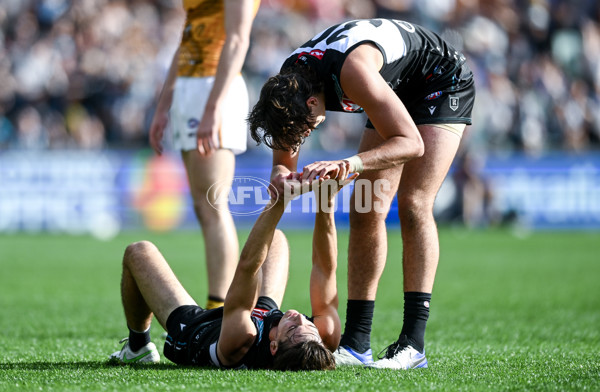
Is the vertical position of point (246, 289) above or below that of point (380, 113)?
below

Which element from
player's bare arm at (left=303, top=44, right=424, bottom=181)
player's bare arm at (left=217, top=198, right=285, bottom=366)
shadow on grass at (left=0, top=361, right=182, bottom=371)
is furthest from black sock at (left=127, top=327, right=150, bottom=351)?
player's bare arm at (left=303, top=44, right=424, bottom=181)

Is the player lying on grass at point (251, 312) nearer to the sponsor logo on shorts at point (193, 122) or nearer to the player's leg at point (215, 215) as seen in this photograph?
the player's leg at point (215, 215)

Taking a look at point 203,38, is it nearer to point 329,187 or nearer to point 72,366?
point 329,187

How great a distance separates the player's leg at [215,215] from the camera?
496 cm

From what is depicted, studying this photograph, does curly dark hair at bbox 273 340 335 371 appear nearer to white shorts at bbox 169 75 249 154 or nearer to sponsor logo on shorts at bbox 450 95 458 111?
sponsor logo on shorts at bbox 450 95 458 111

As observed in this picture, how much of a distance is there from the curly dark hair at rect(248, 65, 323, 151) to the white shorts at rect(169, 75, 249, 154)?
1387mm

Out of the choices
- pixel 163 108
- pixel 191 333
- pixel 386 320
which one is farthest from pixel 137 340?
pixel 386 320

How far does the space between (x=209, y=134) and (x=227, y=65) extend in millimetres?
430

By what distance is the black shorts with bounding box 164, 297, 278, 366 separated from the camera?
12.5 ft

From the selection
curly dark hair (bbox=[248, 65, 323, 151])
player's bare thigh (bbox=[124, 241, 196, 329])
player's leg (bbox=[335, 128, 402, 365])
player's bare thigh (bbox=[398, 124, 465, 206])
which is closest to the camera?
curly dark hair (bbox=[248, 65, 323, 151])

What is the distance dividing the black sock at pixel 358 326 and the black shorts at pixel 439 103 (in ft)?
3.07

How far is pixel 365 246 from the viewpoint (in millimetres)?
4328

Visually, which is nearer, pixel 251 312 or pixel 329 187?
pixel 329 187

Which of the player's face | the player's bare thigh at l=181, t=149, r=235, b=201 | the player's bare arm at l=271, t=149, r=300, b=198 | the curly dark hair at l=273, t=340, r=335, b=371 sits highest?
the player's bare arm at l=271, t=149, r=300, b=198
